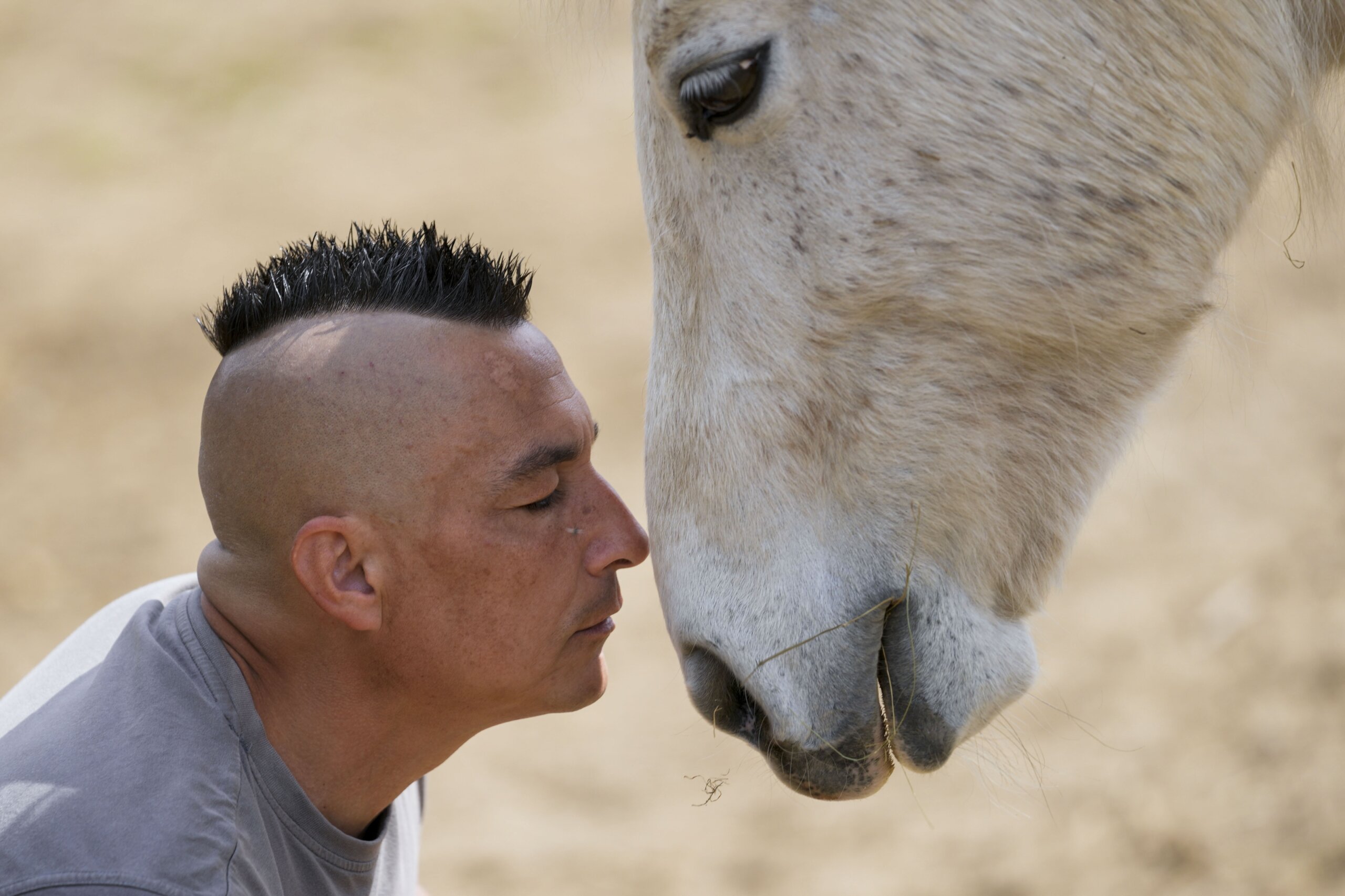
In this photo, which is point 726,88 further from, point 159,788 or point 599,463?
point 599,463

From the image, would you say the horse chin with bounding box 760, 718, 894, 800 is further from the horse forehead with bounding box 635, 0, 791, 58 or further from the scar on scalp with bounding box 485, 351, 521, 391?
the horse forehead with bounding box 635, 0, 791, 58

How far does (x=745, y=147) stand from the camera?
1627mm

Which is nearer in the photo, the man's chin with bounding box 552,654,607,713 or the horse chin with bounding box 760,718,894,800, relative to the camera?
the horse chin with bounding box 760,718,894,800

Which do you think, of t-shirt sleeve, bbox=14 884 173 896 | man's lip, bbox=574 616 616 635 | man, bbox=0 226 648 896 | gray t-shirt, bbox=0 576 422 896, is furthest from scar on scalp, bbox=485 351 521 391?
t-shirt sleeve, bbox=14 884 173 896

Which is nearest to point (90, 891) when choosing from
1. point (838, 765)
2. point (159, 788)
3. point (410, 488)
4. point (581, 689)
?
point (159, 788)

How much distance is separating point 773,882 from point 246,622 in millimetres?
2504

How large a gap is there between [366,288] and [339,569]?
420 millimetres

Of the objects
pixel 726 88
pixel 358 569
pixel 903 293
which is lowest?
pixel 358 569

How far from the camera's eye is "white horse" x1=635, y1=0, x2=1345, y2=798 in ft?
Result: 5.19

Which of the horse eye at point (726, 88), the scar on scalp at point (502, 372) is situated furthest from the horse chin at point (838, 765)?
the horse eye at point (726, 88)

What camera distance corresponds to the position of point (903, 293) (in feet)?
5.36

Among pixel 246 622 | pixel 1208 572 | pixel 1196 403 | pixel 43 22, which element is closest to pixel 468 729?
pixel 246 622

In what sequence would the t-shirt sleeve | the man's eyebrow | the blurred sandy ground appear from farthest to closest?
the blurred sandy ground < the man's eyebrow < the t-shirt sleeve

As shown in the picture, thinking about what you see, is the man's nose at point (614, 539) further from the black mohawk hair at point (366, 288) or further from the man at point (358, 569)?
the black mohawk hair at point (366, 288)
